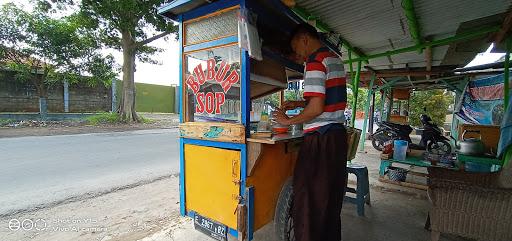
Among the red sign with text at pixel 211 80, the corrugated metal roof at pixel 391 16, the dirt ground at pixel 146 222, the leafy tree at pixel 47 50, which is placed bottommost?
the dirt ground at pixel 146 222

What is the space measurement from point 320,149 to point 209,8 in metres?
1.53

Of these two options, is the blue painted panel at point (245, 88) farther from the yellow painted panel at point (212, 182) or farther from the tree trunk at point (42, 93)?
the tree trunk at point (42, 93)

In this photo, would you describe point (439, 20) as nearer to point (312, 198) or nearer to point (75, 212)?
point (312, 198)

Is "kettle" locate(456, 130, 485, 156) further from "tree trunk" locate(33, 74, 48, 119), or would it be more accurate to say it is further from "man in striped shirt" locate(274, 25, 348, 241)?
"tree trunk" locate(33, 74, 48, 119)

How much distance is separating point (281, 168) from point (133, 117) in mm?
13828

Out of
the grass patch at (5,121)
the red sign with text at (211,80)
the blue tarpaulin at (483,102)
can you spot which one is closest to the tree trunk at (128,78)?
the grass patch at (5,121)

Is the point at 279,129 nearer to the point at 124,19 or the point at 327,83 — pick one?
the point at 327,83

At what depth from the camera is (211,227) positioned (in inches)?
88.3

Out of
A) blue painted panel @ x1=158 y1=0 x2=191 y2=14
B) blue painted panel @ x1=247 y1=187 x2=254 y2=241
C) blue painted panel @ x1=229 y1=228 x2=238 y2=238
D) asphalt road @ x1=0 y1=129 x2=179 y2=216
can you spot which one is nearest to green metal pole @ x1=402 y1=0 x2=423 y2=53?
blue painted panel @ x1=158 y1=0 x2=191 y2=14

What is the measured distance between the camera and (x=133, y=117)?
14.4 metres

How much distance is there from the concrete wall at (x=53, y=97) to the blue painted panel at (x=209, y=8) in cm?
1649

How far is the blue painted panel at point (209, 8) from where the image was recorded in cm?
214

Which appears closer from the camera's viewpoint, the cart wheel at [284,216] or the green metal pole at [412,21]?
the cart wheel at [284,216]

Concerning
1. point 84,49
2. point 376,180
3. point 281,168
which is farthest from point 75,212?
point 84,49
